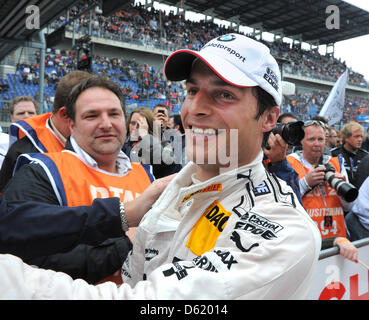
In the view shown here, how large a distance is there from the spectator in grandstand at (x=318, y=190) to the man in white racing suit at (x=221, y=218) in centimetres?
176

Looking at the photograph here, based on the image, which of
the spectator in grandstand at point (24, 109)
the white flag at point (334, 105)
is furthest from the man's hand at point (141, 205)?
the white flag at point (334, 105)

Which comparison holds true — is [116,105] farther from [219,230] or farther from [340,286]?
[340,286]

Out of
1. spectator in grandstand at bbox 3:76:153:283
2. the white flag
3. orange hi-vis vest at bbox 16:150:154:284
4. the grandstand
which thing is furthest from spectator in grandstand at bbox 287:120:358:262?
the grandstand

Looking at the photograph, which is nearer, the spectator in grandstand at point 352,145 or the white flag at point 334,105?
the spectator in grandstand at point 352,145

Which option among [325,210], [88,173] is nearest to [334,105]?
[325,210]

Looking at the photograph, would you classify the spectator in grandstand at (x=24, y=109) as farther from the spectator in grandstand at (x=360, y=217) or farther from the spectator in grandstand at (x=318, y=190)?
the spectator in grandstand at (x=360, y=217)

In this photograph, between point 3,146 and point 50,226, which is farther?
point 3,146

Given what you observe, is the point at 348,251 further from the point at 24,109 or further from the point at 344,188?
the point at 24,109

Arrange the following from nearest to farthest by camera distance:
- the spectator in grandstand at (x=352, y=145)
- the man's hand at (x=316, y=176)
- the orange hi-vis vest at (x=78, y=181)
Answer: the orange hi-vis vest at (x=78, y=181), the man's hand at (x=316, y=176), the spectator in grandstand at (x=352, y=145)

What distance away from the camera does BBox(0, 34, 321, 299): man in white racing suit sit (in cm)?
69

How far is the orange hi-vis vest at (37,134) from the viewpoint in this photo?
1951 mm

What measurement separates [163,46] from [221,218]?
21483 mm

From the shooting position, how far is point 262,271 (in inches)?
28.2

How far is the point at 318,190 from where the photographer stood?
2.79 meters
